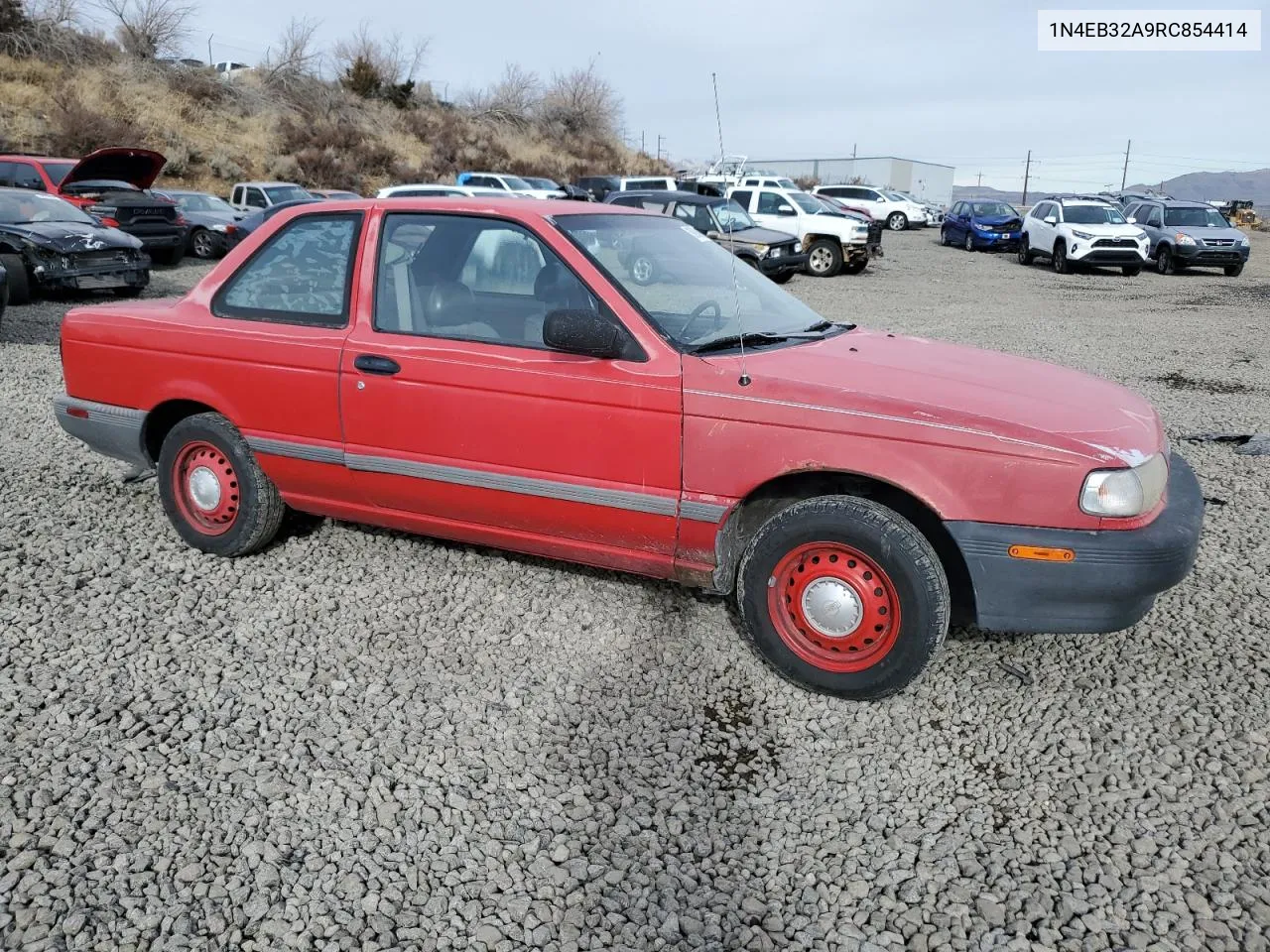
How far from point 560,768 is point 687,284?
199 cm

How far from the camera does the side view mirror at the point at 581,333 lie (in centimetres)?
348

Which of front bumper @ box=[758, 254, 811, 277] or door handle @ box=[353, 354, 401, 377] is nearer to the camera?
door handle @ box=[353, 354, 401, 377]

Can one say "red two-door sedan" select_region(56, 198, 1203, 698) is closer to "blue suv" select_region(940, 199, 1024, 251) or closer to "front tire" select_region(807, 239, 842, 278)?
"front tire" select_region(807, 239, 842, 278)

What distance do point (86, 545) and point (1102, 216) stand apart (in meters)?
23.3

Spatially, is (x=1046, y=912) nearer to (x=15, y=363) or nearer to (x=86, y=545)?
(x=86, y=545)

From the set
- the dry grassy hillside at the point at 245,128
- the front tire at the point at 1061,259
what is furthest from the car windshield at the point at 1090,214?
the dry grassy hillside at the point at 245,128

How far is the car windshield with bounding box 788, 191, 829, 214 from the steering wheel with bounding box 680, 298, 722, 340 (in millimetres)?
18430

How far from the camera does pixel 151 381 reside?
4512 millimetres

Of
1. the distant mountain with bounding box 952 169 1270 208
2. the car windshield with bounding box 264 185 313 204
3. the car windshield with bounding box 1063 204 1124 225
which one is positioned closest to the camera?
the car windshield with bounding box 1063 204 1124 225

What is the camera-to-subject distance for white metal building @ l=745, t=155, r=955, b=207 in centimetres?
7075

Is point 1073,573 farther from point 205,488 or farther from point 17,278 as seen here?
point 17,278

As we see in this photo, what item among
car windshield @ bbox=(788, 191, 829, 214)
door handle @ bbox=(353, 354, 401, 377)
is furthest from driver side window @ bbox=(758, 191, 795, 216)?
door handle @ bbox=(353, 354, 401, 377)

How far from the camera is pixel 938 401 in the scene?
326 centimetres

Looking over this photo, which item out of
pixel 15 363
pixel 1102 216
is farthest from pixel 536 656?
pixel 1102 216
